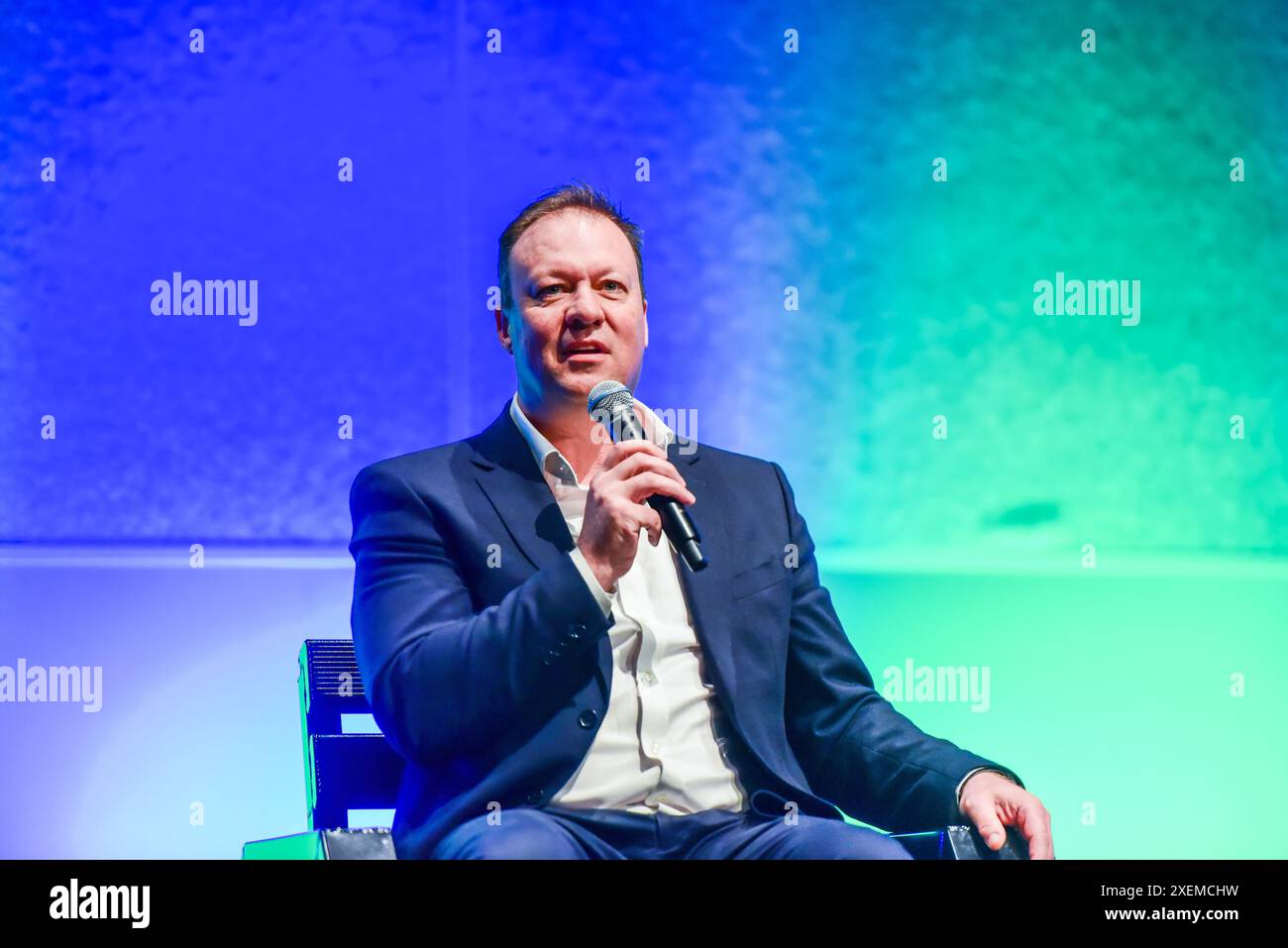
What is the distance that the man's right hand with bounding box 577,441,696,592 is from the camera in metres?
2.40

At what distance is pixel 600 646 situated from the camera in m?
2.60

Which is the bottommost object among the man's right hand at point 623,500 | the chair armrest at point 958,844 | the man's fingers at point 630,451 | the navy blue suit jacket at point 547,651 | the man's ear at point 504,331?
the chair armrest at point 958,844

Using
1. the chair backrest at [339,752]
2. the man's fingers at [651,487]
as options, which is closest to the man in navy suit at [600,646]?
the man's fingers at [651,487]

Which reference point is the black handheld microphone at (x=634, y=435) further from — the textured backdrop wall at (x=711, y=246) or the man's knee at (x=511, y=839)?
the textured backdrop wall at (x=711, y=246)

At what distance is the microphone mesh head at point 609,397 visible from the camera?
2650mm

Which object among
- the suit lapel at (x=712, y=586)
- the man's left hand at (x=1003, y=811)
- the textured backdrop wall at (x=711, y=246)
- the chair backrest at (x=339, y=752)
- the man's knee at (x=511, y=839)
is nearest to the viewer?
the man's knee at (x=511, y=839)

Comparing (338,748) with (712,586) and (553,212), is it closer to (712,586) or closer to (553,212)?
(712,586)

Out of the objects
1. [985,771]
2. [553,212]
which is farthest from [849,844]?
[553,212]

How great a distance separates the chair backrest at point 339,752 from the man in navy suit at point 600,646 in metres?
0.18

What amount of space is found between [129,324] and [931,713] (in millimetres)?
2255

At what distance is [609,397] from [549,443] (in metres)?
0.21

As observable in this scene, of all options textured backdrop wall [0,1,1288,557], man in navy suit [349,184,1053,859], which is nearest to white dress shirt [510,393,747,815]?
man in navy suit [349,184,1053,859]

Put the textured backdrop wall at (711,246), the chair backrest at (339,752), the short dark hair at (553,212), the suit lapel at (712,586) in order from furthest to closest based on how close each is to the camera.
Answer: the textured backdrop wall at (711,246) < the short dark hair at (553,212) < the chair backrest at (339,752) < the suit lapel at (712,586)

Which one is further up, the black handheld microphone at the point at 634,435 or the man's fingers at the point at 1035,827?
the black handheld microphone at the point at 634,435
